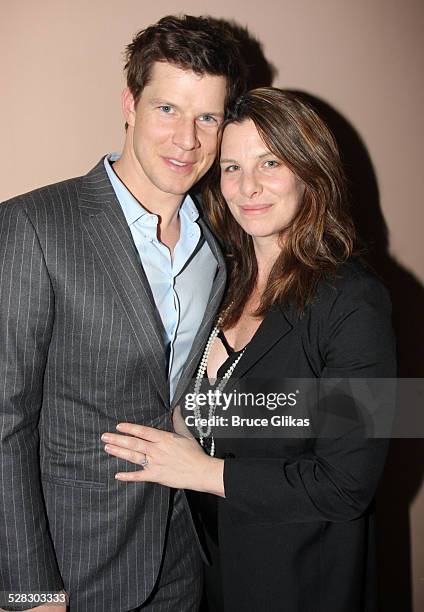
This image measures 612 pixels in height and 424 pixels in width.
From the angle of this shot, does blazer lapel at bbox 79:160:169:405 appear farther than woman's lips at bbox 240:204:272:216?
No

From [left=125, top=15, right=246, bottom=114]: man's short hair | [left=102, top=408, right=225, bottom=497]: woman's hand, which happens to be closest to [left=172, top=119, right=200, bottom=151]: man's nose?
[left=125, top=15, right=246, bottom=114]: man's short hair

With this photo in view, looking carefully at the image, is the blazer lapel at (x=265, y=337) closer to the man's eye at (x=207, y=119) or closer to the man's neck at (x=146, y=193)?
the man's neck at (x=146, y=193)

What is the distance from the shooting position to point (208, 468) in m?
1.63

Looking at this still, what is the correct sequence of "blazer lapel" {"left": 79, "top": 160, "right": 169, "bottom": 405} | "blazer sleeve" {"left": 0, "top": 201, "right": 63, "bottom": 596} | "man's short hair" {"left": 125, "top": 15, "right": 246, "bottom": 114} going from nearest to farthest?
"blazer sleeve" {"left": 0, "top": 201, "right": 63, "bottom": 596}, "blazer lapel" {"left": 79, "top": 160, "right": 169, "bottom": 405}, "man's short hair" {"left": 125, "top": 15, "right": 246, "bottom": 114}

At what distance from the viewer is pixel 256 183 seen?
5.70ft

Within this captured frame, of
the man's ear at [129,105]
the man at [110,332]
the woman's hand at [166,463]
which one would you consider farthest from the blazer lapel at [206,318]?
the man's ear at [129,105]

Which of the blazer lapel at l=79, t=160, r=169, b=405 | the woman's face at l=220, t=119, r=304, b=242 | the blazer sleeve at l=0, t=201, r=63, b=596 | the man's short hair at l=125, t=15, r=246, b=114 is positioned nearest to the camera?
the blazer sleeve at l=0, t=201, r=63, b=596

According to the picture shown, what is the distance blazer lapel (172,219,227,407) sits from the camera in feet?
5.57

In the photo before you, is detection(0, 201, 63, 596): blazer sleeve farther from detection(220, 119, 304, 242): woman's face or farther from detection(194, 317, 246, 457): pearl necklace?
detection(220, 119, 304, 242): woman's face

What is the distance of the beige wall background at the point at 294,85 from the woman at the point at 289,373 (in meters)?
0.42

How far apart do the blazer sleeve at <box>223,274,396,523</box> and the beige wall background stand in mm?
816

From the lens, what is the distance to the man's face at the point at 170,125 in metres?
1.62

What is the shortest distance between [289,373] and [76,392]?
21.0 inches

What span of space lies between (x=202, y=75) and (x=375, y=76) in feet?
2.73
